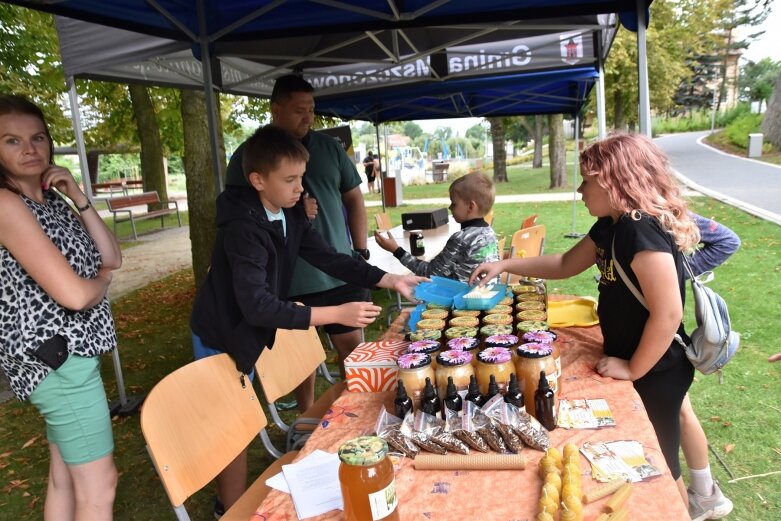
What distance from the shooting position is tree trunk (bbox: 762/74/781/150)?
21.2 m

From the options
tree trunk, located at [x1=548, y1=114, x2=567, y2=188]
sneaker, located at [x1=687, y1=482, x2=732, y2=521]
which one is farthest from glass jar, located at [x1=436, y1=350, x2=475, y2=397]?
tree trunk, located at [x1=548, y1=114, x2=567, y2=188]

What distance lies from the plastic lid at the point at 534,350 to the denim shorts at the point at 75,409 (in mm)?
1475

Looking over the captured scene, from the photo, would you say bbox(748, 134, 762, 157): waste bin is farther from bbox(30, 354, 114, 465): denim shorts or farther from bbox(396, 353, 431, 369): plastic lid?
bbox(30, 354, 114, 465): denim shorts

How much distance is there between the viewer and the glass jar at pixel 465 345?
165 centimetres

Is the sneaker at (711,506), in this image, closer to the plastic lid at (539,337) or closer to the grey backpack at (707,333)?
the grey backpack at (707,333)

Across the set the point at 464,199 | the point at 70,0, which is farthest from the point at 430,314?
the point at 70,0

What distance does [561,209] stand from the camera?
13078 millimetres

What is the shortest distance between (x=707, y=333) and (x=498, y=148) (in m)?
20.0

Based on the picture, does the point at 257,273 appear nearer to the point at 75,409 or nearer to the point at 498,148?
the point at 75,409

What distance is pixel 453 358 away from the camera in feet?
5.11

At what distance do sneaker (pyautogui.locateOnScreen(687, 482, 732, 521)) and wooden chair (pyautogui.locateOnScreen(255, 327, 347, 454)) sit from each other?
5.52 ft

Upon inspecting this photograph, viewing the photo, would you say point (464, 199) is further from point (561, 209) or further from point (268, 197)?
point (561, 209)

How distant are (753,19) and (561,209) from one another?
55.3 meters

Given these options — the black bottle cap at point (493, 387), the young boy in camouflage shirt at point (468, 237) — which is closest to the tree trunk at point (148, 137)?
the young boy in camouflage shirt at point (468, 237)
